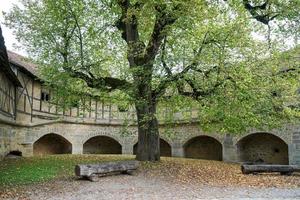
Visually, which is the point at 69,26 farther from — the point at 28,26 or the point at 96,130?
the point at 96,130

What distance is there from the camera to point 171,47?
523 inches

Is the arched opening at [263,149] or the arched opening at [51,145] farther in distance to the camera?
the arched opening at [51,145]

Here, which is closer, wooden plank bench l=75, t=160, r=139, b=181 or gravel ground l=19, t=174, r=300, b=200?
gravel ground l=19, t=174, r=300, b=200

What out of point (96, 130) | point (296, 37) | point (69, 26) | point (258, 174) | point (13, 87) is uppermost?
point (69, 26)

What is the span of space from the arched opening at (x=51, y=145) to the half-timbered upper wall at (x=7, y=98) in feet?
16.7

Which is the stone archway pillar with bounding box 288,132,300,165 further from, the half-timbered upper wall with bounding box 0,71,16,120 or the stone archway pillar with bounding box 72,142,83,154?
the stone archway pillar with bounding box 72,142,83,154

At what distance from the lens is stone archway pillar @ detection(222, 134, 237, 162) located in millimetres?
19484

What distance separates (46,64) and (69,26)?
1978mm

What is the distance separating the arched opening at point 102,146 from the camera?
84.8 feet

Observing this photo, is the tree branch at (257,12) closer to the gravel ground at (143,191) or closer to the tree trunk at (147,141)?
the tree trunk at (147,141)

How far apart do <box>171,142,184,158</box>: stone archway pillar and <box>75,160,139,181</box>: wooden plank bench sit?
434 inches

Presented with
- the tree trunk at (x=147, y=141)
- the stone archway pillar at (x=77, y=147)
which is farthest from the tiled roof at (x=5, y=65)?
the stone archway pillar at (x=77, y=147)

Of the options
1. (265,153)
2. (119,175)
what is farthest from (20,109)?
(265,153)

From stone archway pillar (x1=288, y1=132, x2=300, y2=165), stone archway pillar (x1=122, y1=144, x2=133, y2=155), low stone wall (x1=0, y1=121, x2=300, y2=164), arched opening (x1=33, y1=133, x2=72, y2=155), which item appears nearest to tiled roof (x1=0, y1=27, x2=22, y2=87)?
low stone wall (x1=0, y1=121, x2=300, y2=164)
